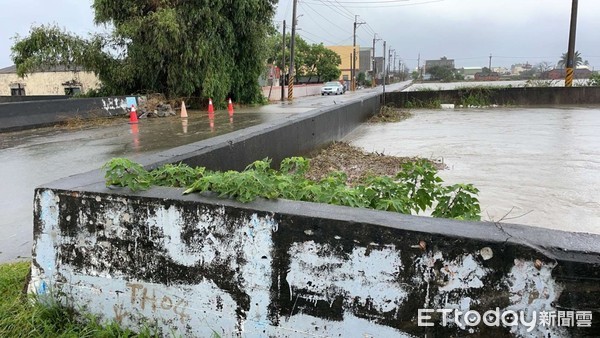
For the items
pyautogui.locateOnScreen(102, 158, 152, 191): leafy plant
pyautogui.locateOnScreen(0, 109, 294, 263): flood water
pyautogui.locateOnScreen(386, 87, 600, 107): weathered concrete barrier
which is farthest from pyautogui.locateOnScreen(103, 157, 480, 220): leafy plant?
pyautogui.locateOnScreen(386, 87, 600, 107): weathered concrete barrier

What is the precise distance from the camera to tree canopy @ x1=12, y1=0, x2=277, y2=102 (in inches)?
827

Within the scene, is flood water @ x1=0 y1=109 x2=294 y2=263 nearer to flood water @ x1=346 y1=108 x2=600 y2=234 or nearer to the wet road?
the wet road

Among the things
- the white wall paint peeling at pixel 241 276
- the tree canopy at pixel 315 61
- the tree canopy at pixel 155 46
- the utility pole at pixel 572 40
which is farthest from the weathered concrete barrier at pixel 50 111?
the tree canopy at pixel 315 61

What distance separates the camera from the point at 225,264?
2434mm

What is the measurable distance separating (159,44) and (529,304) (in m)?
21.8

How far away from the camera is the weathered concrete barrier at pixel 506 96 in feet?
84.5

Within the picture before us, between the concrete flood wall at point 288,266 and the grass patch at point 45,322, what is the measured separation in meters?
0.07

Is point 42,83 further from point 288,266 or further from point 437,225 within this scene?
point 437,225

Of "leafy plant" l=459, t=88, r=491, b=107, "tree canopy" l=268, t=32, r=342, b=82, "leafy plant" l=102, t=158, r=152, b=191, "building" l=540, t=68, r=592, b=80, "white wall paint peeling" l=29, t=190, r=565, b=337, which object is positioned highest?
"tree canopy" l=268, t=32, r=342, b=82

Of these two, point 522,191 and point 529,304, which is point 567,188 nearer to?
point 522,191

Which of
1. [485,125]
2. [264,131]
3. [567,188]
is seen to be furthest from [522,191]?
[485,125]

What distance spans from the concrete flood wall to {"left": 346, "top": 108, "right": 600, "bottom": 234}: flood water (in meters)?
3.06

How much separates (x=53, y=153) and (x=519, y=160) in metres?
9.78

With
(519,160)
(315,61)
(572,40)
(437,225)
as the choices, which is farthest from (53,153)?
(315,61)
